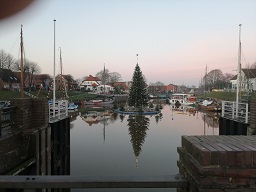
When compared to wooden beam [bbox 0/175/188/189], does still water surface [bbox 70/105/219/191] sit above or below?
below

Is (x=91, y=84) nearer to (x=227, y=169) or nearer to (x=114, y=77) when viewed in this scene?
(x=114, y=77)

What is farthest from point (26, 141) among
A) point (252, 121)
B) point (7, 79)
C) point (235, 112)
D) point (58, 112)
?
point (7, 79)

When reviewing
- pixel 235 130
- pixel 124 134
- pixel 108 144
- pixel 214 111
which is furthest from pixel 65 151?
pixel 214 111

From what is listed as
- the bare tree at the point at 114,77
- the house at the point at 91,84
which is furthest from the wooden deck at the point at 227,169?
the bare tree at the point at 114,77

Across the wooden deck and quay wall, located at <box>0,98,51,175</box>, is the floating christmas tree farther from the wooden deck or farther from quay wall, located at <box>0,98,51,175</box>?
the wooden deck

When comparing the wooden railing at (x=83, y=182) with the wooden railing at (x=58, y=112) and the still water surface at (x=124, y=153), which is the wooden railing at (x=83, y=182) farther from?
the still water surface at (x=124, y=153)

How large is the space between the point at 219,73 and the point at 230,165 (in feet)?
403

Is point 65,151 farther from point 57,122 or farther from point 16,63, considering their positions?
point 16,63

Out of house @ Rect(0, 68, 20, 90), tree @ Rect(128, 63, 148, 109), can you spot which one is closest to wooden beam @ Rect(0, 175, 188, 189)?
tree @ Rect(128, 63, 148, 109)

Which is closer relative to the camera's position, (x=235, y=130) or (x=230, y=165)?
(x=230, y=165)

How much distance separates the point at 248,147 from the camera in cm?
193

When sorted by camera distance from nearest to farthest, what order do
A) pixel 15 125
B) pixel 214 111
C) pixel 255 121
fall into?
pixel 15 125, pixel 255 121, pixel 214 111

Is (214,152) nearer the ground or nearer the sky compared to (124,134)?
nearer the sky

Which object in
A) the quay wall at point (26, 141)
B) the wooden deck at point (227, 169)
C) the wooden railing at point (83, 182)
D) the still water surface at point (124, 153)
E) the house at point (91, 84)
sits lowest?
the still water surface at point (124, 153)
